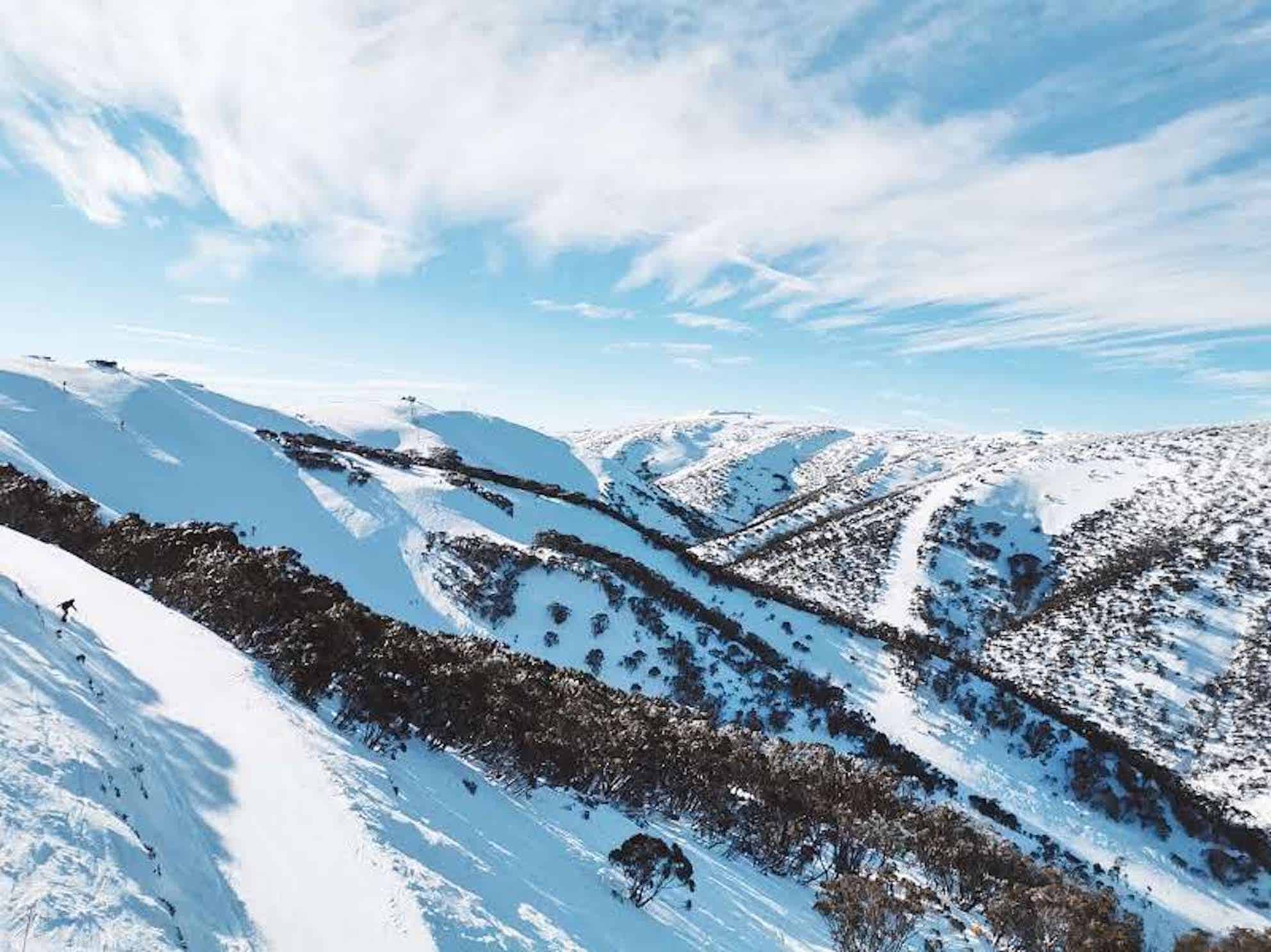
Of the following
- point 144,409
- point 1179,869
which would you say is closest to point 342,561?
point 144,409

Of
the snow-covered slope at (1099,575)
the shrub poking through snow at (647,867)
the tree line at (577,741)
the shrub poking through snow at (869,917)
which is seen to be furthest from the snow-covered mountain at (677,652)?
the tree line at (577,741)

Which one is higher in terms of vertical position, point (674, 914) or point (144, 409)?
point (144, 409)

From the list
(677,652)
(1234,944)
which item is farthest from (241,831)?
(677,652)

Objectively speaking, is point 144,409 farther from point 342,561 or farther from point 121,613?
point 121,613

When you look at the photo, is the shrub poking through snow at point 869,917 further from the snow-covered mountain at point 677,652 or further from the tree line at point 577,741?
the tree line at point 577,741

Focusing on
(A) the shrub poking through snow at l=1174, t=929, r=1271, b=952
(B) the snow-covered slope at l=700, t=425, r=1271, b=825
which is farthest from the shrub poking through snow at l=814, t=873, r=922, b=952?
(B) the snow-covered slope at l=700, t=425, r=1271, b=825

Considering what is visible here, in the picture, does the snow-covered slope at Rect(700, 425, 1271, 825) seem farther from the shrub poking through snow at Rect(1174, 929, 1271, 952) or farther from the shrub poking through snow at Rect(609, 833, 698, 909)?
the shrub poking through snow at Rect(609, 833, 698, 909)

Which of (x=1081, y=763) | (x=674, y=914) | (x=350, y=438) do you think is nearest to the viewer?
(x=674, y=914)
